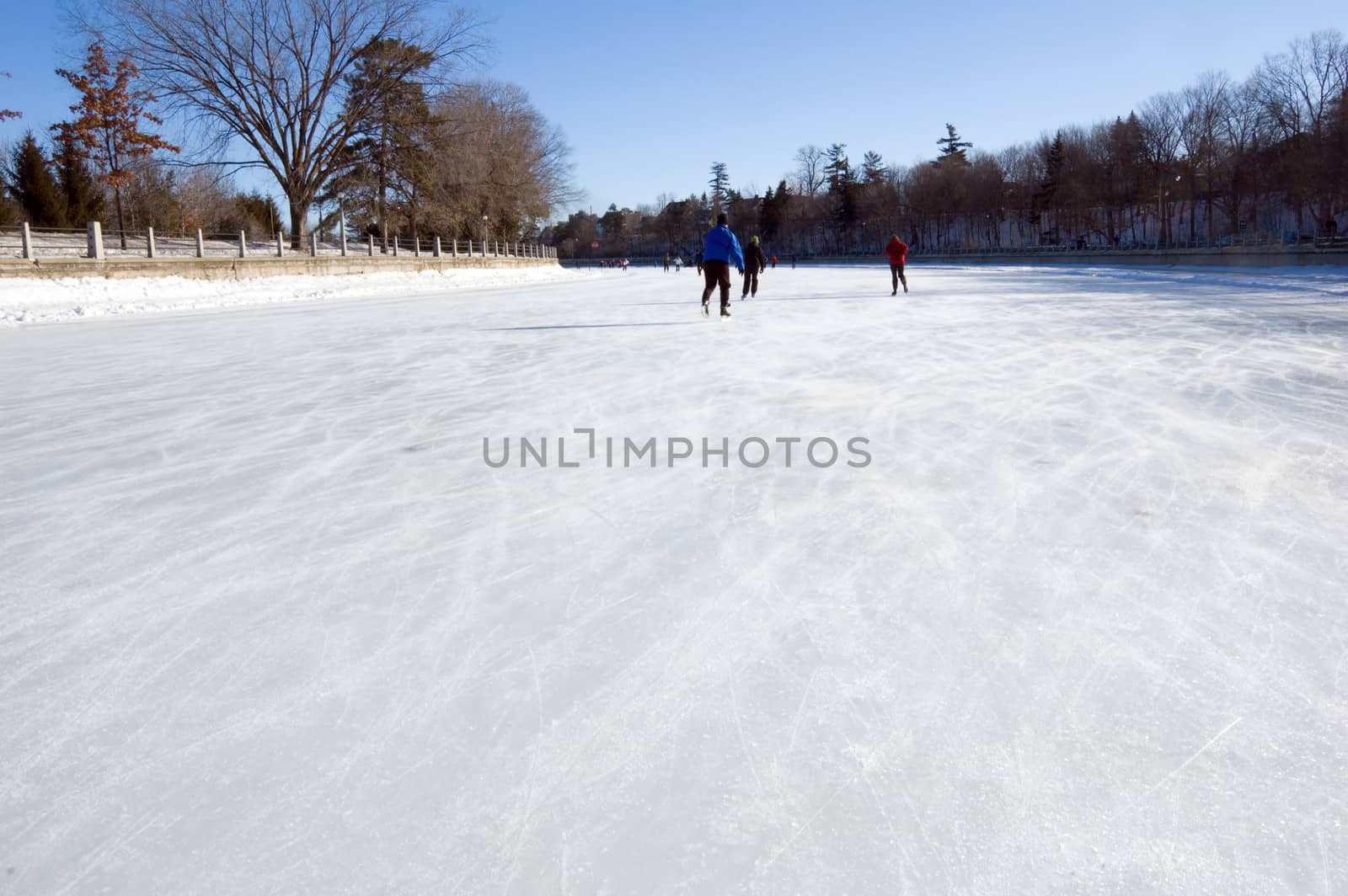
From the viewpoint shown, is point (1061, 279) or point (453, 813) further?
point (1061, 279)

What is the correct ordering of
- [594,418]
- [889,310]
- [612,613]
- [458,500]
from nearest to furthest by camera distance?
[612,613] → [458,500] → [594,418] → [889,310]

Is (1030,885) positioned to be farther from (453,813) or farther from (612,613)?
(612,613)

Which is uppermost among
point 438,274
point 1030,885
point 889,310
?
point 438,274

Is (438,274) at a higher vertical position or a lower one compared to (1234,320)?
higher

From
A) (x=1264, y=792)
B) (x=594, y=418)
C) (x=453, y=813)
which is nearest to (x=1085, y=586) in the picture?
(x=1264, y=792)

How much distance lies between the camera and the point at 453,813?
1.57 meters

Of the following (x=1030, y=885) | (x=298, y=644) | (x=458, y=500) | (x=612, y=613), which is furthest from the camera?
(x=458, y=500)

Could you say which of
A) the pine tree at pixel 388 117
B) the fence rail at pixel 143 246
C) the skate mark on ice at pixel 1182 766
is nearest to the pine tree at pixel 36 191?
the fence rail at pixel 143 246

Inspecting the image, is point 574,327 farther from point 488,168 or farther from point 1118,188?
point 1118,188

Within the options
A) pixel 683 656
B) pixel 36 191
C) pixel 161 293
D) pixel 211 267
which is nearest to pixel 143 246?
pixel 211 267

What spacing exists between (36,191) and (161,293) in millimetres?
26089

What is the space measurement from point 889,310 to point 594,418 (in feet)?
31.2

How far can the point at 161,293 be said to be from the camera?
18.9m

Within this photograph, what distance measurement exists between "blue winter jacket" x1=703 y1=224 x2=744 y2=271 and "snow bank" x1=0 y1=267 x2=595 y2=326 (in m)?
11.6
